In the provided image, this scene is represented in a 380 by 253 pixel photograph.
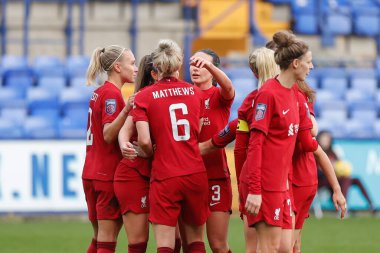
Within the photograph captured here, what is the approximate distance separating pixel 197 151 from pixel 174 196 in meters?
0.39

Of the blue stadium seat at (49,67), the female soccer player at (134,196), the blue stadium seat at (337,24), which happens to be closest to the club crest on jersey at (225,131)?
the female soccer player at (134,196)

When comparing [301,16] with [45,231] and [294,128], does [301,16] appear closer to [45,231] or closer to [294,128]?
[45,231]

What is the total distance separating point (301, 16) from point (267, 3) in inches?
31.8

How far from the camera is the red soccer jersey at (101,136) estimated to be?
8.30 metres

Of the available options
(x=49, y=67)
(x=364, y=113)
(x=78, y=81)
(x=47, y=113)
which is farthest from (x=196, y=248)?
(x=364, y=113)

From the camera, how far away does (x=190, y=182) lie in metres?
7.84

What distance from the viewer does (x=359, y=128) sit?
17.7 metres

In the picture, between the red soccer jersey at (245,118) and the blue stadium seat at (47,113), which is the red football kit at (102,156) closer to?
the red soccer jersey at (245,118)

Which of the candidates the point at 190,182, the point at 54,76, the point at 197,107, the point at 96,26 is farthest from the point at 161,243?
the point at 96,26

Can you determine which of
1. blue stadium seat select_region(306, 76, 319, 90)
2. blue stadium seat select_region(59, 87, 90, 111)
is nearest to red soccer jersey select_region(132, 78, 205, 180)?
blue stadium seat select_region(59, 87, 90, 111)

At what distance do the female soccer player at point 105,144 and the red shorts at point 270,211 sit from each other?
1.51m

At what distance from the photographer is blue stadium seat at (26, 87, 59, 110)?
17297 millimetres

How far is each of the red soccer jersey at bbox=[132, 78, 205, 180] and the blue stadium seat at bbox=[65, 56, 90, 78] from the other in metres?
10.5

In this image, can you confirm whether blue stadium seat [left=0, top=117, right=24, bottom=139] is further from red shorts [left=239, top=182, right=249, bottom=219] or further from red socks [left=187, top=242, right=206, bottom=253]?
red shorts [left=239, top=182, right=249, bottom=219]
